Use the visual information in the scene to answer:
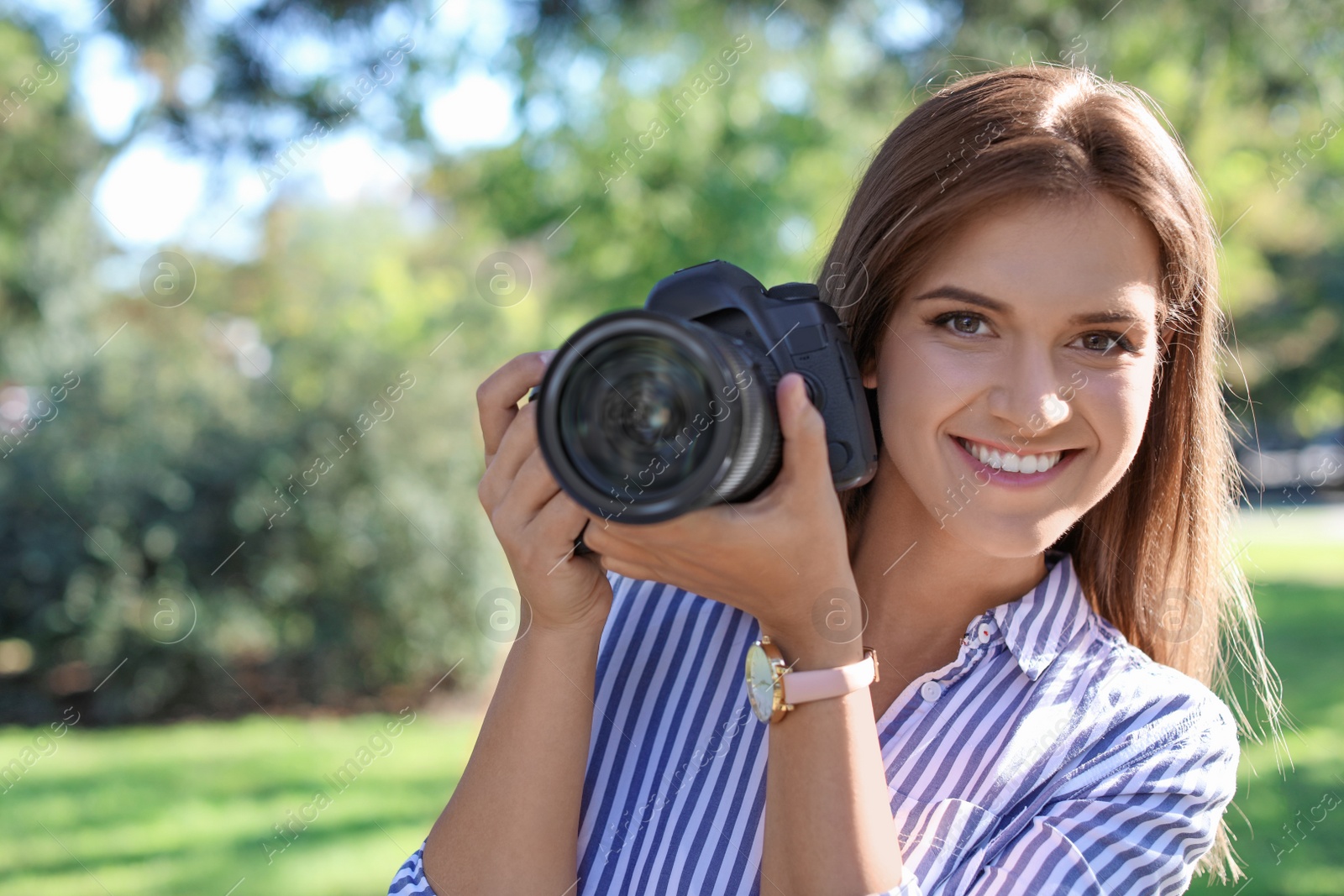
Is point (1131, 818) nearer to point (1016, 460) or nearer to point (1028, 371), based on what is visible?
point (1016, 460)

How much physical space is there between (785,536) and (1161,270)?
0.68 m

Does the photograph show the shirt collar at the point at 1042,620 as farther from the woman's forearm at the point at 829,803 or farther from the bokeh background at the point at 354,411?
the bokeh background at the point at 354,411

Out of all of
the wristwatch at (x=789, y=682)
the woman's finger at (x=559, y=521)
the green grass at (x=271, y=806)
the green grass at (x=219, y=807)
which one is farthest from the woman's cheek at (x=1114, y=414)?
the green grass at (x=219, y=807)

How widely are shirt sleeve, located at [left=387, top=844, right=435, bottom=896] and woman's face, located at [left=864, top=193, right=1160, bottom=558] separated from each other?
83cm

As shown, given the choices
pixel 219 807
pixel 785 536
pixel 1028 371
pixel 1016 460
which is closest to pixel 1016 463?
pixel 1016 460

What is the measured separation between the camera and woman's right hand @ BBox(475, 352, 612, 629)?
1.38 meters

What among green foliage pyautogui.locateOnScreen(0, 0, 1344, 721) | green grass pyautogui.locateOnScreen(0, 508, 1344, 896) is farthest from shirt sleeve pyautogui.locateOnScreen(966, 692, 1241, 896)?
green foliage pyautogui.locateOnScreen(0, 0, 1344, 721)

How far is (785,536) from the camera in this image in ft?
4.10

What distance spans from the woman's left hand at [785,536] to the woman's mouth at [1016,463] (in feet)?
0.78

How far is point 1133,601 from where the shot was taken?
1683 millimetres

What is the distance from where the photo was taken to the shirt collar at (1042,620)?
4.69ft

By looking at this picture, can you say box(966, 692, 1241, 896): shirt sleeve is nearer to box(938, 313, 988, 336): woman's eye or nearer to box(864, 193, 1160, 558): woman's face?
box(864, 193, 1160, 558): woman's face

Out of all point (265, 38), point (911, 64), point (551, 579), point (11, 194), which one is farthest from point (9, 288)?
point (551, 579)

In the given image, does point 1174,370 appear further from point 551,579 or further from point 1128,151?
point 551,579
